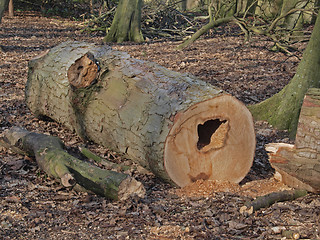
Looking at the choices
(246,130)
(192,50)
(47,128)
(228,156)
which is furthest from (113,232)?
(192,50)

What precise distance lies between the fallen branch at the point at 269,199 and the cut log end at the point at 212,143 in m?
0.67

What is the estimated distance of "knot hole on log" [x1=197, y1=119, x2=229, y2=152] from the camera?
4512 millimetres

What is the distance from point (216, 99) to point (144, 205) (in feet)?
4.62

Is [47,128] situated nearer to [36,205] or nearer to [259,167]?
[36,205]

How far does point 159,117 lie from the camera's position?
434 centimetres

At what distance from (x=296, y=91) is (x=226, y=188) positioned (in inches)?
103

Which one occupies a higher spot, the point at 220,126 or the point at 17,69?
the point at 220,126

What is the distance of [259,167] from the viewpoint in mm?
5270

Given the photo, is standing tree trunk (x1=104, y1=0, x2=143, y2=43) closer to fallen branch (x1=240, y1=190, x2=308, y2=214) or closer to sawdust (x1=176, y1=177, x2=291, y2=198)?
sawdust (x1=176, y1=177, x2=291, y2=198)

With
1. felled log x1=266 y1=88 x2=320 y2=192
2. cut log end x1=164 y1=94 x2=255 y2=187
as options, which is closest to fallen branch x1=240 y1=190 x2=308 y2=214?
felled log x1=266 y1=88 x2=320 y2=192

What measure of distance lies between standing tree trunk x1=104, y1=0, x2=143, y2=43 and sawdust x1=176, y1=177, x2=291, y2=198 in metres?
10.4

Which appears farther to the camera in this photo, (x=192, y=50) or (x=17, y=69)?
(x=192, y=50)

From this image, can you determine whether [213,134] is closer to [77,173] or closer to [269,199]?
[269,199]

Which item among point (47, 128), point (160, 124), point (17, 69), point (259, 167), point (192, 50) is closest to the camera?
point (160, 124)
